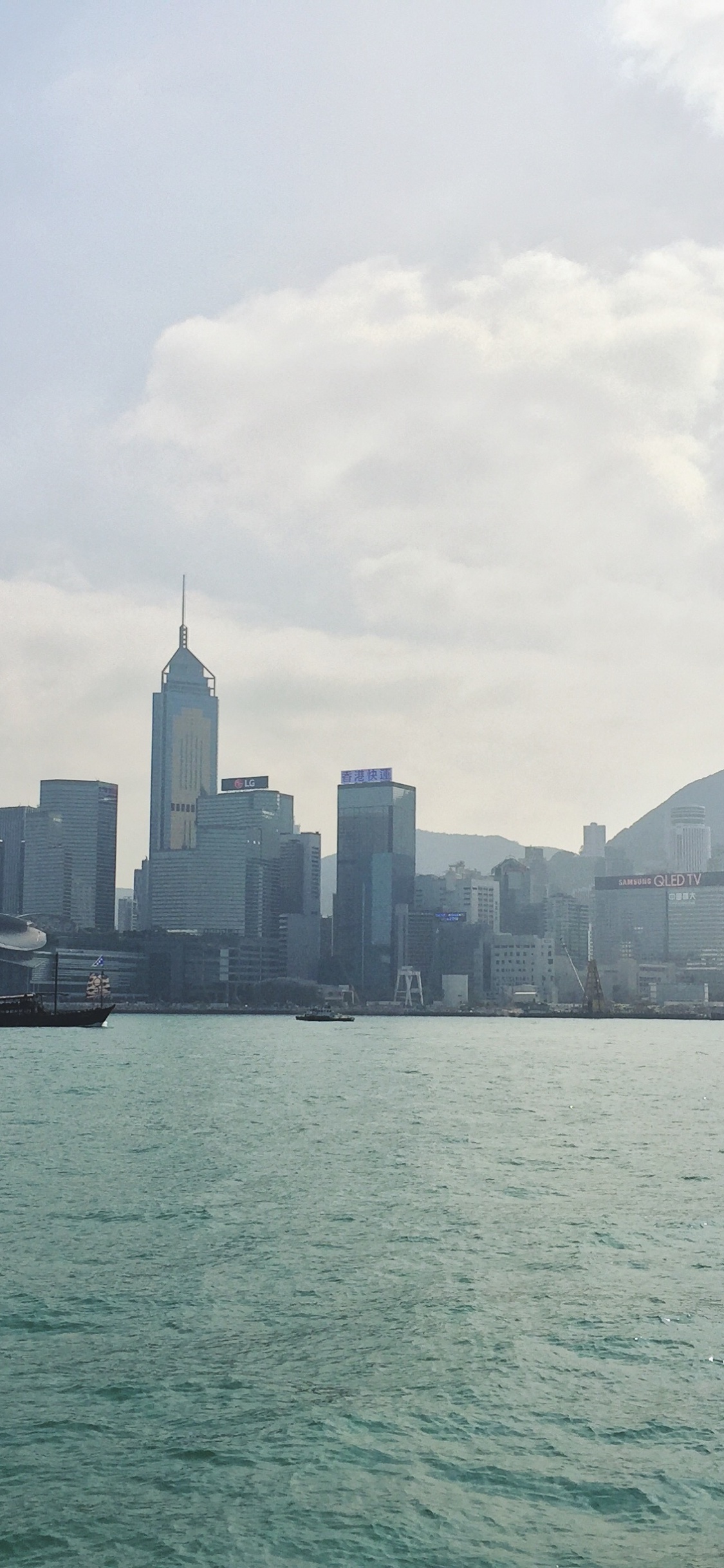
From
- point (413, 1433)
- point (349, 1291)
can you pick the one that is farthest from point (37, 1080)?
point (413, 1433)

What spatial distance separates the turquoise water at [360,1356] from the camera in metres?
21.4

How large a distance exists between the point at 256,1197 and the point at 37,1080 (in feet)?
213

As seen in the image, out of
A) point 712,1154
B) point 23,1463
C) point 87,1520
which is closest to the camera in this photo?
point 87,1520

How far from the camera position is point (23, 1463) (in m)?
23.2

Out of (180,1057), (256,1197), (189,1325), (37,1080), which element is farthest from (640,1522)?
(180,1057)

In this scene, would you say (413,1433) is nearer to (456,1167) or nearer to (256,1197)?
(256,1197)

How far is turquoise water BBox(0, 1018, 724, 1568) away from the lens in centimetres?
2136

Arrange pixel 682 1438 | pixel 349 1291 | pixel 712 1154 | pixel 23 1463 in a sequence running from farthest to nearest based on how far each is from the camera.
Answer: pixel 712 1154, pixel 349 1291, pixel 682 1438, pixel 23 1463

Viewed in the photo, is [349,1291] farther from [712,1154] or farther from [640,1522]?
[712,1154]

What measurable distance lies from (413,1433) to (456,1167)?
33946 mm

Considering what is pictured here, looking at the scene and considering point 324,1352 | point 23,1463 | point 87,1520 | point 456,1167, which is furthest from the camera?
point 456,1167

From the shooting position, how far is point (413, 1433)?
25125 millimetres

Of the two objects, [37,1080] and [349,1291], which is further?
[37,1080]

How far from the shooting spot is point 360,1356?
1165 inches
